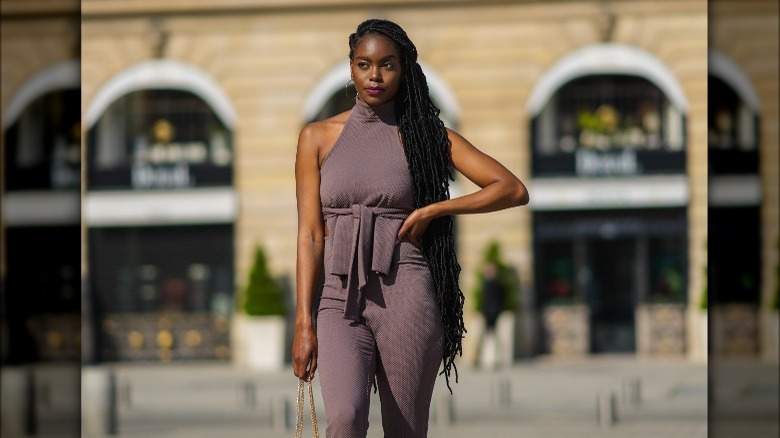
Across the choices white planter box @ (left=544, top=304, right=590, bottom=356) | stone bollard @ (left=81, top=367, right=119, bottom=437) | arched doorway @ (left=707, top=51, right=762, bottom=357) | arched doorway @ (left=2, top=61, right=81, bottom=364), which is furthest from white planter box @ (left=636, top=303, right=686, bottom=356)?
arched doorway @ (left=707, top=51, right=762, bottom=357)

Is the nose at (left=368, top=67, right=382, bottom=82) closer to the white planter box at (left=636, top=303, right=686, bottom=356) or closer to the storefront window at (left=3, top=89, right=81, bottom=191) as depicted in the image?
the storefront window at (left=3, top=89, right=81, bottom=191)

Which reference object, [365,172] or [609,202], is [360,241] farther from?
[609,202]

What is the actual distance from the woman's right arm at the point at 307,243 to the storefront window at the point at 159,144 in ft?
77.4

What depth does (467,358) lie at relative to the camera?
27.6 m

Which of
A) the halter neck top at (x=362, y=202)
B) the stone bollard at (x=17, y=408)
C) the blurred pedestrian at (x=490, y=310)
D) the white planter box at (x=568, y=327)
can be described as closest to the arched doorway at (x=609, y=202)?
the white planter box at (x=568, y=327)

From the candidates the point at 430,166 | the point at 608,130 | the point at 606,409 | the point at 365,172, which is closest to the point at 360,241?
the point at 365,172

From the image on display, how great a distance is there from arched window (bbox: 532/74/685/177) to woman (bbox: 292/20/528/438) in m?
23.0

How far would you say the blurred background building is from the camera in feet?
92.8

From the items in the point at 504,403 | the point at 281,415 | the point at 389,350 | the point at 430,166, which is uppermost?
the point at 430,166

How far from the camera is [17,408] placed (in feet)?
40.9

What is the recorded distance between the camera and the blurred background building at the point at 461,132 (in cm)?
2830

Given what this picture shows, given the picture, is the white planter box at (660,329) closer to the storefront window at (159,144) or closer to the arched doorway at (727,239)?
the storefront window at (159,144)

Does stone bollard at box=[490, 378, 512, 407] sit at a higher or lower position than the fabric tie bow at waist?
lower

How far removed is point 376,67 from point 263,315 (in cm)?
2265
